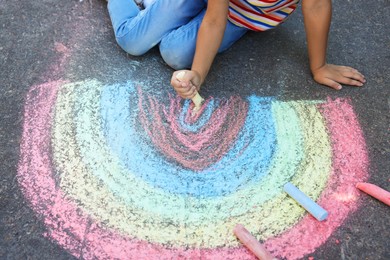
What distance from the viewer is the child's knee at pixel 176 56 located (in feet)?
5.49

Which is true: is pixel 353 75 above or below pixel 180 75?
below

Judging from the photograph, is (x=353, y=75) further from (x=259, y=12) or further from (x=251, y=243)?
(x=251, y=243)

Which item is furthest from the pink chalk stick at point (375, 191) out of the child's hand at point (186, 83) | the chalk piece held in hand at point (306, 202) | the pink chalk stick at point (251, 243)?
the child's hand at point (186, 83)

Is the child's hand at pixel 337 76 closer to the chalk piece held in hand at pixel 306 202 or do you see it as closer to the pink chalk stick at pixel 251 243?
the chalk piece held in hand at pixel 306 202

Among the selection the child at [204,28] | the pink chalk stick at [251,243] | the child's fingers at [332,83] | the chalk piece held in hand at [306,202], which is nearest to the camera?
the pink chalk stick at [251,243]

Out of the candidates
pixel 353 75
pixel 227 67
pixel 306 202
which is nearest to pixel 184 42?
pixel 227 67

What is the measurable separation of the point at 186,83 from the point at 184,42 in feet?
1.05

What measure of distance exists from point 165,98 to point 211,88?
171mm

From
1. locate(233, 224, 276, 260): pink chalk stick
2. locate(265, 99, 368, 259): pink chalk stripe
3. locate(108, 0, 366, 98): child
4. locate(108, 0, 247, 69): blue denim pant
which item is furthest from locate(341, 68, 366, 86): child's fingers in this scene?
locate(233, 224, 276, 260): pink chalk stick

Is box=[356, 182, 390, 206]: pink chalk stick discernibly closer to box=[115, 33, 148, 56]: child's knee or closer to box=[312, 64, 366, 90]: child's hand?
box=[312, 64, 366, 90]: child's hand

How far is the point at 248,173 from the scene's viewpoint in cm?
142

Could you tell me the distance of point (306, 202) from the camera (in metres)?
1.32

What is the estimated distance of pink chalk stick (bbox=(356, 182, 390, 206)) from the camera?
4.38 ft

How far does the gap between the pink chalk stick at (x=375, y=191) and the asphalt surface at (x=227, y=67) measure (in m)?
0.02
